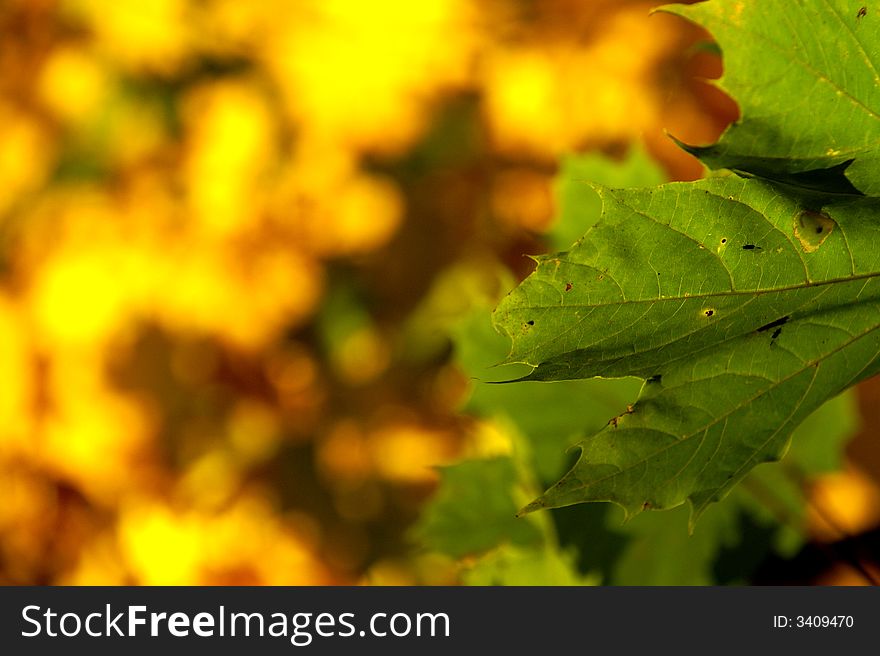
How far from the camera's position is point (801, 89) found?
388 mm

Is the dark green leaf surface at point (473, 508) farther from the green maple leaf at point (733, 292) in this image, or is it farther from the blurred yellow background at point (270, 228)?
the blurred yellow background at point (270, 228)

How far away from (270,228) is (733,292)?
128cm

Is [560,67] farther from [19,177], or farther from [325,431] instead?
[19,177]

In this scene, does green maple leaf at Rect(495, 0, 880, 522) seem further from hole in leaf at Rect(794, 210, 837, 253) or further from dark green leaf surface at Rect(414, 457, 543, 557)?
dark green leaf surface at Rect(414, 457, 543, 557)

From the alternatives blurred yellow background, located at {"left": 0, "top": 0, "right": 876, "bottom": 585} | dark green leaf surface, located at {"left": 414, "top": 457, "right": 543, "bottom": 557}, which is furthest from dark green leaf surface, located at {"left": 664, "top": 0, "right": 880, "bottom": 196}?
blurred yellow background, located at {"left": 0, "top": 0, "right": 876, "bottom": 585}

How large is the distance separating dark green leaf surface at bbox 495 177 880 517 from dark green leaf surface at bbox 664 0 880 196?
0.02 m

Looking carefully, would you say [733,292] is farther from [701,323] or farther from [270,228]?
[270,228]

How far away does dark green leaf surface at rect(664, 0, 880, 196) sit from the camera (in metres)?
0.37

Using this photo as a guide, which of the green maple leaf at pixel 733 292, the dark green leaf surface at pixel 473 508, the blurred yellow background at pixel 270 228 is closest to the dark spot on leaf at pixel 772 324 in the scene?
the green maple leaf at pixel 733 292

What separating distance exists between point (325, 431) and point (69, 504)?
17.0 inches

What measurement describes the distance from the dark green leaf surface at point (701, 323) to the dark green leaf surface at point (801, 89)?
2cm

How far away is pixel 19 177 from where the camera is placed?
5.15ft

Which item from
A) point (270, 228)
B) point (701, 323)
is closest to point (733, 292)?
point (701, 323)

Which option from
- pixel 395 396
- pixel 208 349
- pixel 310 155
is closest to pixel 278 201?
pixel 310 155
